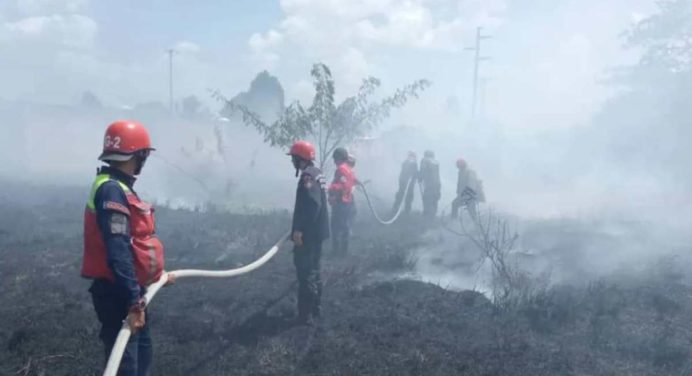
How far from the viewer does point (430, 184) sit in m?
14.1

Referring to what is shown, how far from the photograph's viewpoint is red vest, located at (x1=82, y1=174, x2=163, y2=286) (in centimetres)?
360

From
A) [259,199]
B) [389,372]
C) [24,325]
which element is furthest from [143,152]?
[259,199]

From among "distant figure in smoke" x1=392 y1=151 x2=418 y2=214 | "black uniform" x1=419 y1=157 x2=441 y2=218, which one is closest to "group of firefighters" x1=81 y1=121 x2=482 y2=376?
"black uniform" x1=419 y1=157 x2=441 y2=218

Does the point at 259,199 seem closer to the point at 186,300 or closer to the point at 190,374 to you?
the point at 186,300

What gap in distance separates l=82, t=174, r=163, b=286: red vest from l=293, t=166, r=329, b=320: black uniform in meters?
2.74

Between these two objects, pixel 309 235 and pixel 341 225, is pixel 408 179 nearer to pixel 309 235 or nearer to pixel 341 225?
pixel 341 225

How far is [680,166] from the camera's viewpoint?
22.2 meters

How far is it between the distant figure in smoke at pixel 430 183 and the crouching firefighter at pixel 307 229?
7881 mm

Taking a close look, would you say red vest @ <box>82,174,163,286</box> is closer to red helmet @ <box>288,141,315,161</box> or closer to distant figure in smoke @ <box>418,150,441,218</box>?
red helmet @ <box>288,141,315,161</box>

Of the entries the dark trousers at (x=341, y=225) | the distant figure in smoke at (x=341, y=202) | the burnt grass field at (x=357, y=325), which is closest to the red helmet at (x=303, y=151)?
the burnt grass field at (x=357, y=325)

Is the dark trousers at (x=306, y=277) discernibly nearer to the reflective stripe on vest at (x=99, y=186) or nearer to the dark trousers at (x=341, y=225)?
the reflective stripe on vest at (x=99, y=186)

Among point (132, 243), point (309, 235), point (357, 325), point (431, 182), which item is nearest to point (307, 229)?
point (309, 235)

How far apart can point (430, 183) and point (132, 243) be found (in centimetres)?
1104

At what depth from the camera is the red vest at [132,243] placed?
11.8ft
